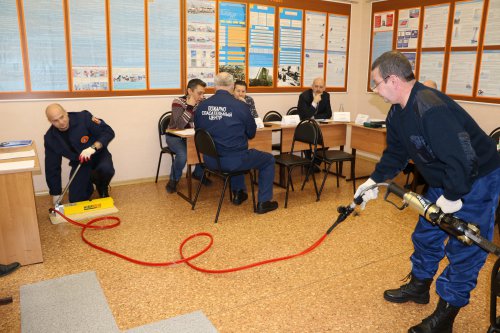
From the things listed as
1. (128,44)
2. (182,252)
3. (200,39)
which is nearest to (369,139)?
(200,39)

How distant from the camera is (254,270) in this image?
2850mm

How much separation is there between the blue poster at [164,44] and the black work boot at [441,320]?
3.83 m

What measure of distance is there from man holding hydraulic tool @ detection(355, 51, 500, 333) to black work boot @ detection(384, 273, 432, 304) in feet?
0.81

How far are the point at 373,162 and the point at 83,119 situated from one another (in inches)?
162

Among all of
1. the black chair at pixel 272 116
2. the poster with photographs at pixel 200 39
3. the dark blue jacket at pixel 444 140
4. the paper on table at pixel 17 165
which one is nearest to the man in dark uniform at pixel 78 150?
the paper on table at pixel 17 165

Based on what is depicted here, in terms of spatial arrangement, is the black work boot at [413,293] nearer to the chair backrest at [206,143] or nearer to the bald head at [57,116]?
the chair backrest at [206,143]

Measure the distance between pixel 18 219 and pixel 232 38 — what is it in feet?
11.2

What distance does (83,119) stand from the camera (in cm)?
392

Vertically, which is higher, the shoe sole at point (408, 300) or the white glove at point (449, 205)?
the white glove at point (449, 205)

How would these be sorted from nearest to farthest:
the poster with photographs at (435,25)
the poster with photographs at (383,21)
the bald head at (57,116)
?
1. the bald head at (57,116)
2. the poster with photographs at (435,25)
3. the poster with photographs at (383,21)

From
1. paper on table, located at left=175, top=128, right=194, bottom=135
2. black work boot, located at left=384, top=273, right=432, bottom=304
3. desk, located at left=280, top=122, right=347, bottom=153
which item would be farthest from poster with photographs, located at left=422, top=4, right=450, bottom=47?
black work boot, located at left=384, top=273, right=432, bottom=304

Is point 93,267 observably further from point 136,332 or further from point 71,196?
point 71,196

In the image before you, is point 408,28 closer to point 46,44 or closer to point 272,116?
point 272,116

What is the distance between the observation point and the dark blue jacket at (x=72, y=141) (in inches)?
147
